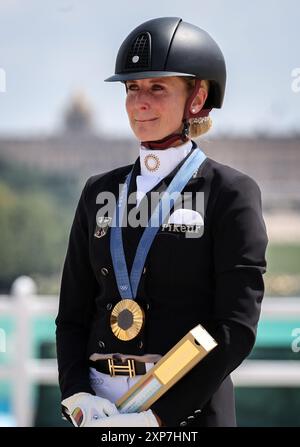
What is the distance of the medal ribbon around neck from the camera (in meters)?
2.52

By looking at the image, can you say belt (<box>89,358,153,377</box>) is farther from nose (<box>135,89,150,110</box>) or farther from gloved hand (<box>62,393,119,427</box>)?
nose (<box>135,89,150,110</box>)

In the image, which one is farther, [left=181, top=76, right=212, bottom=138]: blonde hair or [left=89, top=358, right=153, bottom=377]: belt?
[left=181, top=76, right=212, bottom=138]: blonde hair

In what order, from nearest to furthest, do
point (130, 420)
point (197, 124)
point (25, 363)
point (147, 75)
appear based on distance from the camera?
point (130, 420), point (147, 75), point (197, 124), point (25, 363)

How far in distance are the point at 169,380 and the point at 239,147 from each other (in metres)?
24.5

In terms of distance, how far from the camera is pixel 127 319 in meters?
2.53

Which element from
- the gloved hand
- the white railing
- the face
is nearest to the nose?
the face

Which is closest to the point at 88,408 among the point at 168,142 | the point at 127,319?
the point at 127,319

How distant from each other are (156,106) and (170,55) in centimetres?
14

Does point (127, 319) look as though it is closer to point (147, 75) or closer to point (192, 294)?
point (192, 294)

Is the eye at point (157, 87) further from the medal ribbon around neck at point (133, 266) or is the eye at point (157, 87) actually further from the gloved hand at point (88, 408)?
the gloved hand at point (88, 408)

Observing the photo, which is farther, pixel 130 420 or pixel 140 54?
pixel 140 54
